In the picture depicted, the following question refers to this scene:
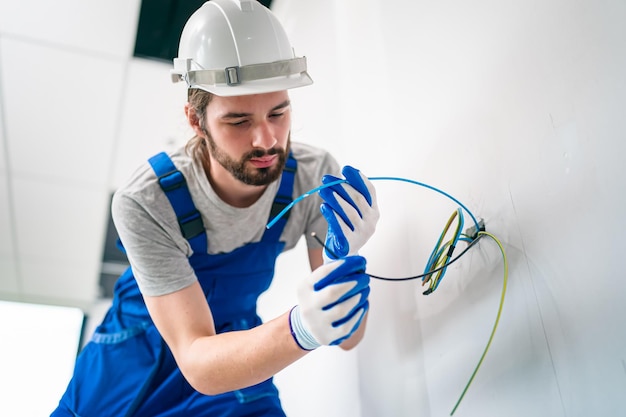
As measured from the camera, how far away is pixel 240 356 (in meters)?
0.84

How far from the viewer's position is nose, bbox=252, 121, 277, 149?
1.02 metres

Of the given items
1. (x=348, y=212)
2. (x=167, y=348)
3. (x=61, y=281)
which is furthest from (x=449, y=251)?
(x=61, y=281)

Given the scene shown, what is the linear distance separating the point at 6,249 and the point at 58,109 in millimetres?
1508

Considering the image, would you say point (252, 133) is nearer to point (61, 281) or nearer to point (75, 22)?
point (75, 22)

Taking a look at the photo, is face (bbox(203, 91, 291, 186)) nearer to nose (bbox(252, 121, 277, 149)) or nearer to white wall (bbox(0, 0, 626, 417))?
nose (bbox(252, 121, 277, 149))

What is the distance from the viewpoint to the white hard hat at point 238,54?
3.36ft

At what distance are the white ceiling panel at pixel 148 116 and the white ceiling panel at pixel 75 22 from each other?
0.16m

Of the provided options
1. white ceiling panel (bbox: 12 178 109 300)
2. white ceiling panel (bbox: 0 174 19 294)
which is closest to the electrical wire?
white ceiling panel (bbox: 12 178 109 300)

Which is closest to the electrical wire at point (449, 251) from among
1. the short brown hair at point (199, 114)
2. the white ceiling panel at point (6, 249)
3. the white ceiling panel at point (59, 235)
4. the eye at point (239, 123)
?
the eye at point (239, 123)

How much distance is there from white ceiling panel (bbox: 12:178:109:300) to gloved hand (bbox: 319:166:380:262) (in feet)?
8.33

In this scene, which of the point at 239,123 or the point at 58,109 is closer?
the point at 239,123

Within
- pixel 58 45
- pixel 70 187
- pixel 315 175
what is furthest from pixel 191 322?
pixel 70 187

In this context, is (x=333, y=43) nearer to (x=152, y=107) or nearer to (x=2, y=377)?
(x=152, y=107)

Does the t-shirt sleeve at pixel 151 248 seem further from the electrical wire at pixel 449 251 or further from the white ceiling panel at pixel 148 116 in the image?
the white ceiling panel at pixel 148 116
